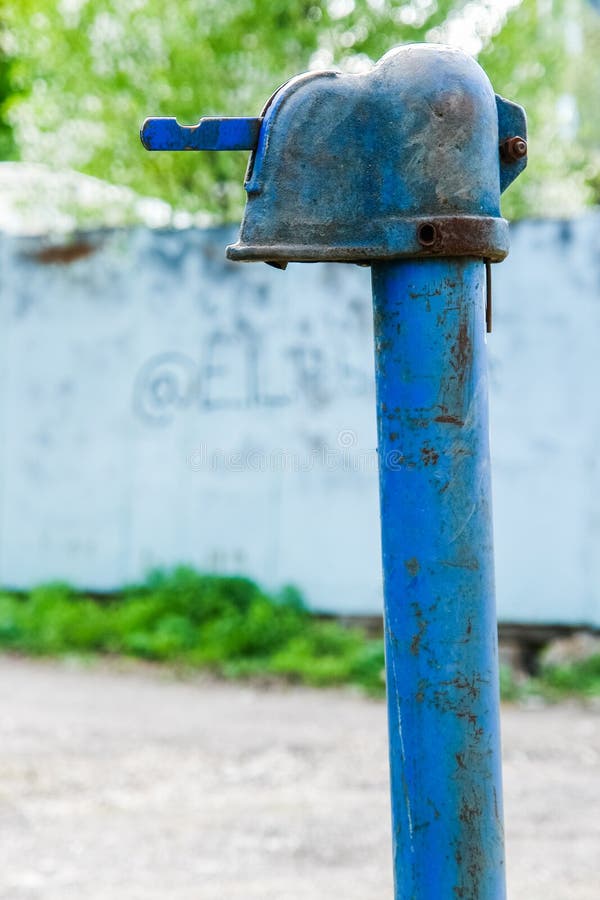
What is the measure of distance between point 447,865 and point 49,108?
7671 millimetres

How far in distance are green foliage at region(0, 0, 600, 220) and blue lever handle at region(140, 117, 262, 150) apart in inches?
259

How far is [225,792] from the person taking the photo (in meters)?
3.87

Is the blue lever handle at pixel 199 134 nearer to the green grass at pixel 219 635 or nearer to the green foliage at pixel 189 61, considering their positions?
the green grass at pixel 219 635

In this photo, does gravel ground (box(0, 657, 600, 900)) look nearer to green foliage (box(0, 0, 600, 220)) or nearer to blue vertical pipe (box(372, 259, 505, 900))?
blue vertical pipe (box(372, 259, 505, 900))

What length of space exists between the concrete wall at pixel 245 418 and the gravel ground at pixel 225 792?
0.91 meters

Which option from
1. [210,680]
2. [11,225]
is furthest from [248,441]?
[11,225]

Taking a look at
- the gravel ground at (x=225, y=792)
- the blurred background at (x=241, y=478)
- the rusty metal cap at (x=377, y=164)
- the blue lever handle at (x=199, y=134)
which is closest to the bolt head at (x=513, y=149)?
the rusty metal cap at (x=377, y=164)

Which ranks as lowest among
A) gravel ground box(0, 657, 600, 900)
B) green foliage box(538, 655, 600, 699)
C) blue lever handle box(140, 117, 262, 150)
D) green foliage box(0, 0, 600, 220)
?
gravel ground box(0, 657, 600, 900)

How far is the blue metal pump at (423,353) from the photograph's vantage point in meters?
1.42

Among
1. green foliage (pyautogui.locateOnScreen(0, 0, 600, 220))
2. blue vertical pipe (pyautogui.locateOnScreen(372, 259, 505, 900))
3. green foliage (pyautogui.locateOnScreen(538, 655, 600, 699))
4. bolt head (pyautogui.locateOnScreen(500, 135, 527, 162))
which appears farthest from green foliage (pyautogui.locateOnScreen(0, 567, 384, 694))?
bolt head (pyautogui.locateOnScreen(500, 135, 527, 162))

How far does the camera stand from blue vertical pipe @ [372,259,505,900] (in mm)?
1420

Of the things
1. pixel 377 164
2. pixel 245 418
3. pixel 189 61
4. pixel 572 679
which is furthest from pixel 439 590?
pixel 189 61

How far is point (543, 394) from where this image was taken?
572cm

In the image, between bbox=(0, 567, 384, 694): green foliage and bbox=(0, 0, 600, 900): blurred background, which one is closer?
bbox=(0, 0, 600, 900): blurred background
